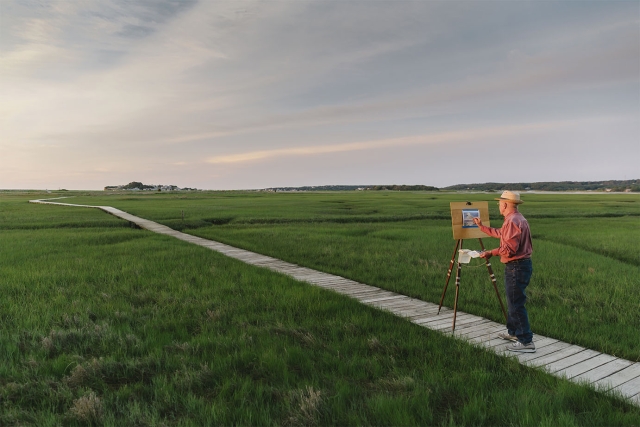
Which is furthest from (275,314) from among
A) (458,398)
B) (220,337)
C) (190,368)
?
(458,398)

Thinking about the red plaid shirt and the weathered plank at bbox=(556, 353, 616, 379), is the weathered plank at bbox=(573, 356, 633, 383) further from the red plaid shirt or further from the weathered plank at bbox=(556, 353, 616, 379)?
the red plaid shirt

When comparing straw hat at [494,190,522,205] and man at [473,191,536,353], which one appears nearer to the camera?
→ man at [473,191,536,353]


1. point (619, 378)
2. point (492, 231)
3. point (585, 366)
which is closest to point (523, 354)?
point (585, 366)

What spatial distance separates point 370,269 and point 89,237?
15.0 metres

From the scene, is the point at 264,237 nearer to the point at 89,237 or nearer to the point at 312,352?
the point at 89,237

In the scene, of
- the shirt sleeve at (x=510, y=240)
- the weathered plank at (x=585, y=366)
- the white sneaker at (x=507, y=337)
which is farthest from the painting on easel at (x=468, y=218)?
the weathered plank at (x=585, y=366)

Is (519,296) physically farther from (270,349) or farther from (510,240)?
(270,349)

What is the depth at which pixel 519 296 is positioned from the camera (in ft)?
19.5

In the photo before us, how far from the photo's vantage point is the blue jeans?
5875 mm

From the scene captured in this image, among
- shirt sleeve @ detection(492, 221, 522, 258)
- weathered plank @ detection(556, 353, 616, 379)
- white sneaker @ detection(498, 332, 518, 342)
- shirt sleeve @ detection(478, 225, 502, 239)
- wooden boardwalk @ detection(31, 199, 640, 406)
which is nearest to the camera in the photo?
wooden boardwalk @ detection(31, 199, 640, 406)

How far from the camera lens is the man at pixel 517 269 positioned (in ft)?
19.2

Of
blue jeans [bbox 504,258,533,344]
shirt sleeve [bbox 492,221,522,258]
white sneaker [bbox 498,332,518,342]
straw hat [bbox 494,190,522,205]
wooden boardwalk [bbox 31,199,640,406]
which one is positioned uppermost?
straw hat [bbox 494,190,522,205]

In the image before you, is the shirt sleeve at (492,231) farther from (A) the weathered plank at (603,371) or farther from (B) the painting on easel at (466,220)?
(A) the weathered plank at (603,371)

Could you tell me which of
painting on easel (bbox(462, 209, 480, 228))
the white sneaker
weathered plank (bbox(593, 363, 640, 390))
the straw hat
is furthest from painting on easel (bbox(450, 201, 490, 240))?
weathered plank (bbox(593, 363, 640, 390))
